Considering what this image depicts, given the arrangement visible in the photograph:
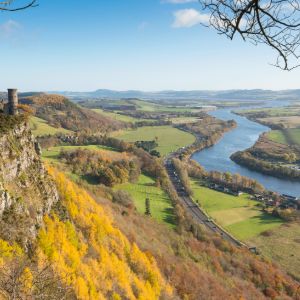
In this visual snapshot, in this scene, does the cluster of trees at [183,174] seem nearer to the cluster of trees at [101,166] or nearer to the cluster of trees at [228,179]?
the cluster of trees at [228,179]

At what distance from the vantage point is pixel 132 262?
41188mm

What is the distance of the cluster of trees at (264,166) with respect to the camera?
313 ft

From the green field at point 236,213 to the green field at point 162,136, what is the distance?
144 ft

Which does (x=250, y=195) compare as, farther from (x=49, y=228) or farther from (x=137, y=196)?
(x=49, y=228)

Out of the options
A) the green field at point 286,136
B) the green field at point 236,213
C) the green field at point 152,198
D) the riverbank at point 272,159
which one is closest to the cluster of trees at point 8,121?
the green field at point 152,198

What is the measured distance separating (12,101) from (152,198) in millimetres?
41699

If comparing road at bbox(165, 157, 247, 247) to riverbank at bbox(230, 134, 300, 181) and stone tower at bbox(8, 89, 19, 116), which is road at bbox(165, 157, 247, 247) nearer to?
riverbank at bbox(230, 134, 300, 181)

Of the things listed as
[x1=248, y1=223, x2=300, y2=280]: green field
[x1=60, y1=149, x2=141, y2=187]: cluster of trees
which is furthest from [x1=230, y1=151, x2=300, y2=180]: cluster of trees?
[x1=60, y1=149, x2=141, y2=187]: cluster of trees

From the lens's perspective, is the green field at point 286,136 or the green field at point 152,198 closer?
the green field at point 152,198

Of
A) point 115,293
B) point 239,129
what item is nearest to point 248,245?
point 115,293

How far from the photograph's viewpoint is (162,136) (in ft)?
492

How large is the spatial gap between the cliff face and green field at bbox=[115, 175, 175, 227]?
2930 cm

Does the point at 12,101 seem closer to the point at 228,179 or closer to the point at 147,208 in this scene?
the point at 147,208

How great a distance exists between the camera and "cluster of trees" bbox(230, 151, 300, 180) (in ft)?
313
